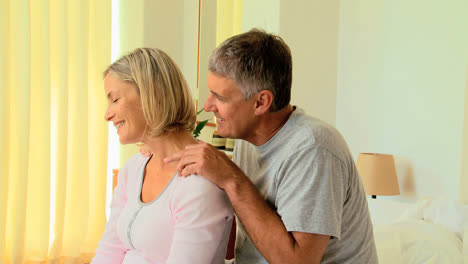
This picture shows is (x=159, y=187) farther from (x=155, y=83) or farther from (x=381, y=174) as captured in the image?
(x=381, y=174)

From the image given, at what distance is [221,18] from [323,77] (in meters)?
0.88

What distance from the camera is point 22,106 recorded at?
3008mm

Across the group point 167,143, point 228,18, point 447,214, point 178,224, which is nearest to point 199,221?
point 178,224

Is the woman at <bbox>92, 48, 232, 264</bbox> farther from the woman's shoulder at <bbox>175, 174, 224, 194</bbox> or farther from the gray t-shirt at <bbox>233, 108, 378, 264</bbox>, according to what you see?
the gray t-shirt at <bbox>233, 108, 378, 264</bbox>

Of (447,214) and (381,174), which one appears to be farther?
(381,174)

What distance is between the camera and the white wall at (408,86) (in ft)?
7.52

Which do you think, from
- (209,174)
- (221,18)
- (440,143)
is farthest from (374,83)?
(209,174)

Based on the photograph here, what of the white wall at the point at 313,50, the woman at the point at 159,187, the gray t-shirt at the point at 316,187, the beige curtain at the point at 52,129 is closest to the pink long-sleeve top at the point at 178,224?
the woman at the point at 159,187

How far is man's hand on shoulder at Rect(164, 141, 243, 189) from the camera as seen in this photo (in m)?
1.12

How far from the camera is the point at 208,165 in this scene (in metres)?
1.12

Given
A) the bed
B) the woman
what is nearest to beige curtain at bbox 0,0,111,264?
the woman

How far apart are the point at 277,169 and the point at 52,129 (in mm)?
2494

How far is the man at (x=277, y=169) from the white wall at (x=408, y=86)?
1.36 metres

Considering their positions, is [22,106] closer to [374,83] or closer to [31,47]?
[31,47]
